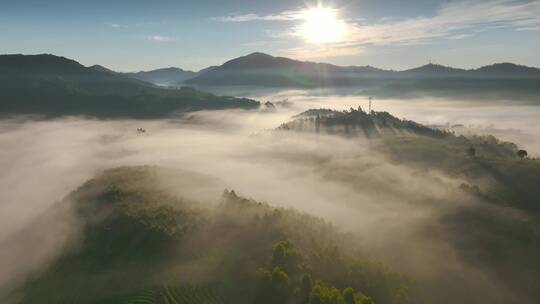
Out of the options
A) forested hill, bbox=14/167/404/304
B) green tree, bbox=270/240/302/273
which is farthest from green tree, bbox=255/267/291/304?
green tree, bbox=270/240/302/273

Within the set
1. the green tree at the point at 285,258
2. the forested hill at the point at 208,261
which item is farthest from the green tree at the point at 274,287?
the green tree at the point at 285,258

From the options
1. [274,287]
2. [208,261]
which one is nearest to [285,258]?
[274,287]

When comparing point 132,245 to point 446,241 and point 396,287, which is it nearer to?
point 396,287

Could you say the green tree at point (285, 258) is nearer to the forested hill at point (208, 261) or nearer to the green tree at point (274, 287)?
the forested hill at point (208, 261)

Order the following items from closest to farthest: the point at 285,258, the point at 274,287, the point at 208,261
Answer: the point at 274,287, the point at 285,258, the point at 208,261

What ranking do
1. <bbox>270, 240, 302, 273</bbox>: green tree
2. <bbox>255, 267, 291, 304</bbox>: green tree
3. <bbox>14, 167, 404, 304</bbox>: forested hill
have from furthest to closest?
<bbox>270, 240, 302, 273</bbox>: green tree < <bbox>14, 167, 404, 304</bbox>: forested hill < <bbox>255, 267, 291, 304</bbox>: green tree

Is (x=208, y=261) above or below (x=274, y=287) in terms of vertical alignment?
above

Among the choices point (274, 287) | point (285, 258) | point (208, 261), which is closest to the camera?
point (274, 287)

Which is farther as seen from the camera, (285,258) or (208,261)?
(208,261)

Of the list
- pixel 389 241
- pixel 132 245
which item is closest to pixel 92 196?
pixel 132 245

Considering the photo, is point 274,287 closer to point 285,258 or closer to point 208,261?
point 285,258

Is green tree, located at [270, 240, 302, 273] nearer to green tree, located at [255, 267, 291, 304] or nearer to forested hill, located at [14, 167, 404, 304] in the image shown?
forested hill, located at [14, 167, 404, 304]

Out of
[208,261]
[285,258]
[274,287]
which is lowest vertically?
[274,287]
